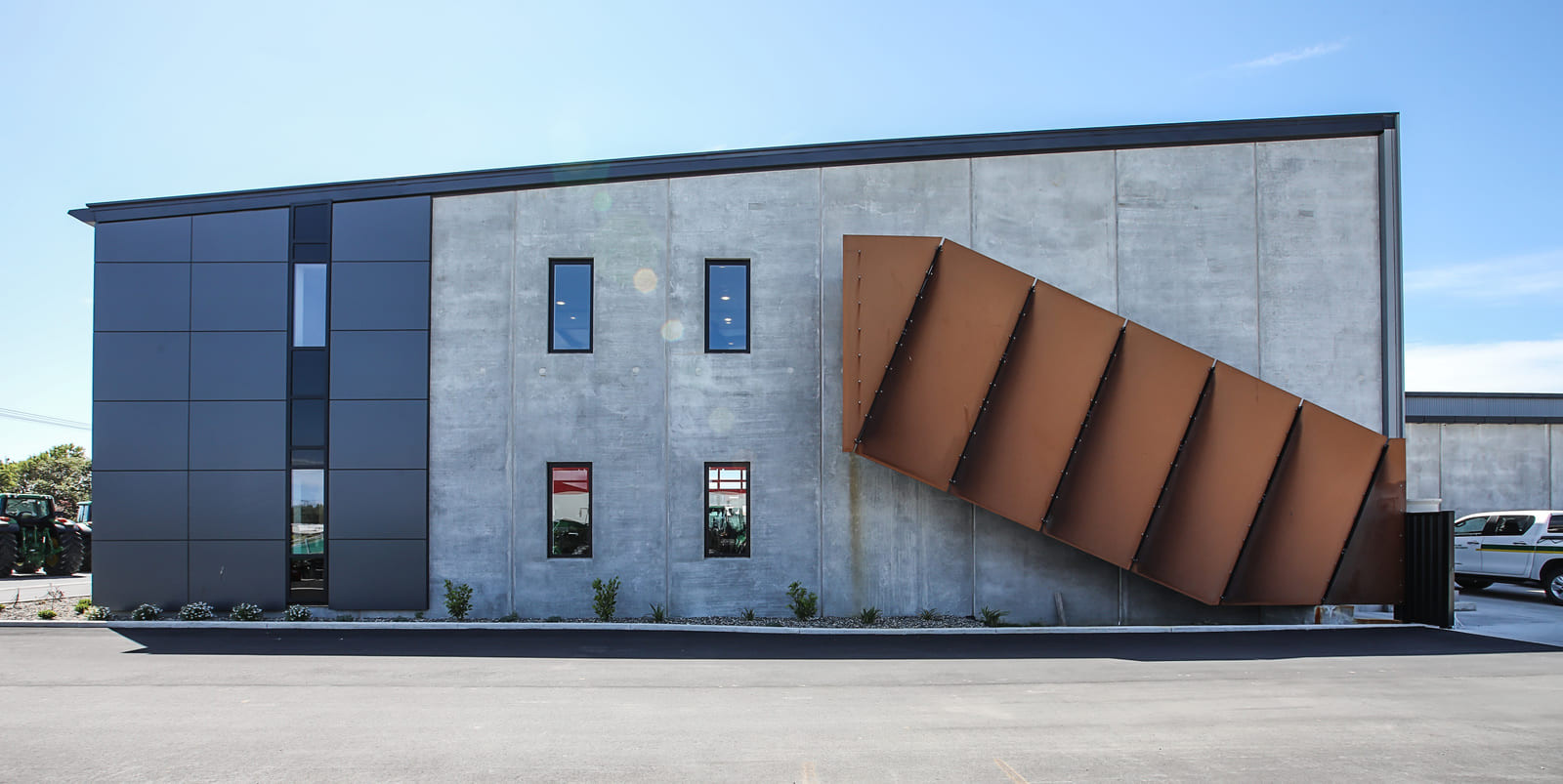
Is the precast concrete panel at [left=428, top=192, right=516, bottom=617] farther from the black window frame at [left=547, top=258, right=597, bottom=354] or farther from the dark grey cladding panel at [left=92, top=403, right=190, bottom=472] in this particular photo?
the dark grey cladding panel at [left=92, top=403, right=190, bottom=472]

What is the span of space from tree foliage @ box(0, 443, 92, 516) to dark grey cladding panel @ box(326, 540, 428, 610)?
5279 centimetres

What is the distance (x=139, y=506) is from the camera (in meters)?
15.2

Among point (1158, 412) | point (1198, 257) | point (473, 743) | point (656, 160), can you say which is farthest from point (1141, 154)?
point (473, 743)

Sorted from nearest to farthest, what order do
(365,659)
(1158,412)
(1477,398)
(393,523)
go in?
(365,659) → (1158,412) → (393,523) → (1477,398)

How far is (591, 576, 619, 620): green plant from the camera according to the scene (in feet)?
47.3

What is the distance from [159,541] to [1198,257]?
19894 mm

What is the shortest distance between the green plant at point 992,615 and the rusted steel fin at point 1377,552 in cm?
533

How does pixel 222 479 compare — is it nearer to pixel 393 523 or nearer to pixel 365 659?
pixel 393 523

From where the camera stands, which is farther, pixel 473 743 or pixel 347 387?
pixel 347 387

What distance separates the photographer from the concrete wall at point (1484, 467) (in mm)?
26641

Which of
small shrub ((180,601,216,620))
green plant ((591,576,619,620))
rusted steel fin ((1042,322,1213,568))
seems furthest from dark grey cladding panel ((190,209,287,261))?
rusted steel fin ((1042,322,1213,568))

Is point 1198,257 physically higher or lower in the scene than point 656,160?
lower

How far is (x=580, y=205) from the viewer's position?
1534 centimetres

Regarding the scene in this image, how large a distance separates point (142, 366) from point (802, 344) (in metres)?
12.4
